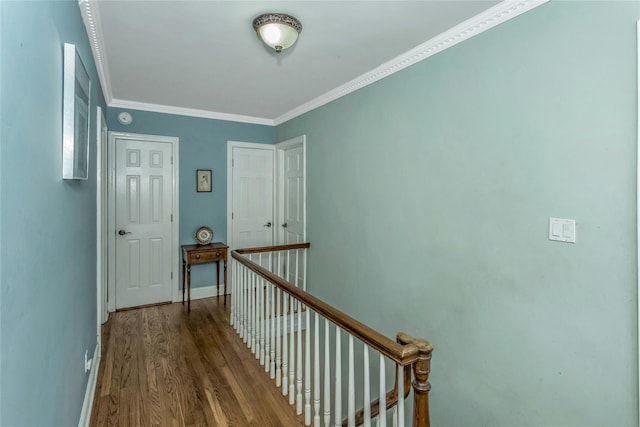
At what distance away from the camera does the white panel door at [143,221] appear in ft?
12.9

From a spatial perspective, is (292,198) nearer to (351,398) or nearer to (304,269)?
(304,269)

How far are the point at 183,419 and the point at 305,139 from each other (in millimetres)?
3050

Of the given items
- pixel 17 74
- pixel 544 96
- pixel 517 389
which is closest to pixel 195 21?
pixel 17 74

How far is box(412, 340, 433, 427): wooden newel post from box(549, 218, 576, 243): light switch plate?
3.24 ft

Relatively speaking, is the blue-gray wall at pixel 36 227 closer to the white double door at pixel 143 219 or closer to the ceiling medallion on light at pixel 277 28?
the ceiling medallion on light at pixel 277 28

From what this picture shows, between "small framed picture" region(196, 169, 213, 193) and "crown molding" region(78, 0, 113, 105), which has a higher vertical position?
"crown molding" region(78, 0, 113, 105)

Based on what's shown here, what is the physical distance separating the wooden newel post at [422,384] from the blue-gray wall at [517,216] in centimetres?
93

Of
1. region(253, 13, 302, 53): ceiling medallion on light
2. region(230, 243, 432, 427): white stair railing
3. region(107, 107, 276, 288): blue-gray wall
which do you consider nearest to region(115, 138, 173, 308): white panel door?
region(107, 107, 276, 288): blue-gray wall

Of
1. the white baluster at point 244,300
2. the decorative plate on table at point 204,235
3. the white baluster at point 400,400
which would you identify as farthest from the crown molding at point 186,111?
the white baluster at point 400,400

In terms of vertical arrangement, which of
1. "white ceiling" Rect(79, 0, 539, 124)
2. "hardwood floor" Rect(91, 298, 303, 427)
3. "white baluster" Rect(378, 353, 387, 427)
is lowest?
"hardwood floor" Rect(91, 298, 303, 427)

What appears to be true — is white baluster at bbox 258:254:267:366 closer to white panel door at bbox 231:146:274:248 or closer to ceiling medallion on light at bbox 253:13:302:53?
ceiling medallion on light at bbox 253:13:302:53

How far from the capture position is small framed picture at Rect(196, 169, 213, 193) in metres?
4.34

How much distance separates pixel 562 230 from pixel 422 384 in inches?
43.5

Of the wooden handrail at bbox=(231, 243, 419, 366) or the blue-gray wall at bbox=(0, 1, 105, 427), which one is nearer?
the blue-gray wall at bbox=(0, 1, 105, 427)
